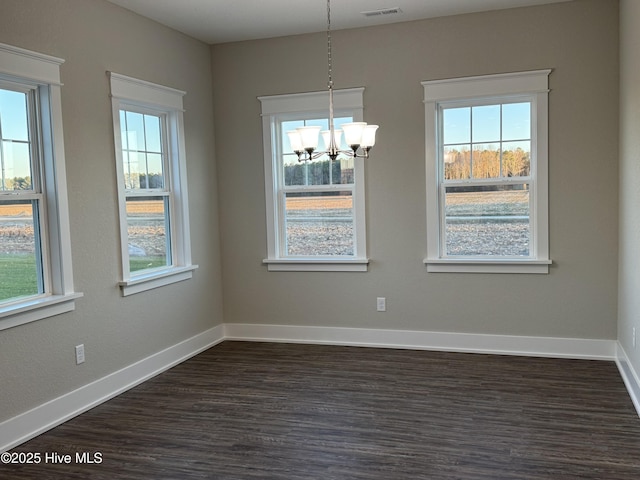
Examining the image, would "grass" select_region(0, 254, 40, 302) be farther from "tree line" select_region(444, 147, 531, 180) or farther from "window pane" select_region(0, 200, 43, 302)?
"tree line" select_region(444, 147, 531, 180)

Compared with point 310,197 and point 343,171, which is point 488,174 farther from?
point 310,197

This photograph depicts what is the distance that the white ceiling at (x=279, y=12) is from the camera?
4.32 meters

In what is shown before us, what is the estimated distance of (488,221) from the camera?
4.90m

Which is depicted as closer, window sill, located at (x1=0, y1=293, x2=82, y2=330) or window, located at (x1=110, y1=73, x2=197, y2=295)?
window sill, located at (x1=0, y1=293, x2=82, y2=330)

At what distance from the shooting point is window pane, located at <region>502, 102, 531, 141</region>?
4.73 m

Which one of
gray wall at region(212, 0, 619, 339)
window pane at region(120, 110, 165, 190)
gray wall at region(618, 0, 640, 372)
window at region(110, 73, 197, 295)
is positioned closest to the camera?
gray wall at region(618, 0, 640, 372)

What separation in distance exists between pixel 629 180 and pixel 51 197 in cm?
378

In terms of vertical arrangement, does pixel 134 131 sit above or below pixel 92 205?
above

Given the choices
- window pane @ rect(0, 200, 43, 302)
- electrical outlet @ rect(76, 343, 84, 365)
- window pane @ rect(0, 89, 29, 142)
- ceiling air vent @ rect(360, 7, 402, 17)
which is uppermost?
ceiling air vent @ rect(360, 7, 402, 17)

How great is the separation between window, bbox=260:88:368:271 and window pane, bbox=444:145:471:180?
72 centimetres

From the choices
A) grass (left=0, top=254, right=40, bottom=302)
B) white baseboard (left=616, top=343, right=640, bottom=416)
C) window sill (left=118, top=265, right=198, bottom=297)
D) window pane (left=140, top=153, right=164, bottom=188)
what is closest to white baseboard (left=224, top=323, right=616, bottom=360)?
white baseboard (left=616, top=343, right=640, bottom=416)

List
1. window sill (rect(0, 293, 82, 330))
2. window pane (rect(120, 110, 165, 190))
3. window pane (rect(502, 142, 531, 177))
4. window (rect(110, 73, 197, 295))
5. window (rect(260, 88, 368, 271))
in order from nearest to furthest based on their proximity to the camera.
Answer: window sill (rect(0, 293, 82, 330)), window (rect(110, 73, 197, 295)), window pane (rect(120, 110, 165, 190)), window pane (rect(502, 142, 531, 177)), window (rect(260, 88, 368, 271))

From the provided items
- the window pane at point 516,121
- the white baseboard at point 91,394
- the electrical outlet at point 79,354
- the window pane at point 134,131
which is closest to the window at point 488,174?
the window pane at point 516,121

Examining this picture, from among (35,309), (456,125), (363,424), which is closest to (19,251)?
(35,309)
